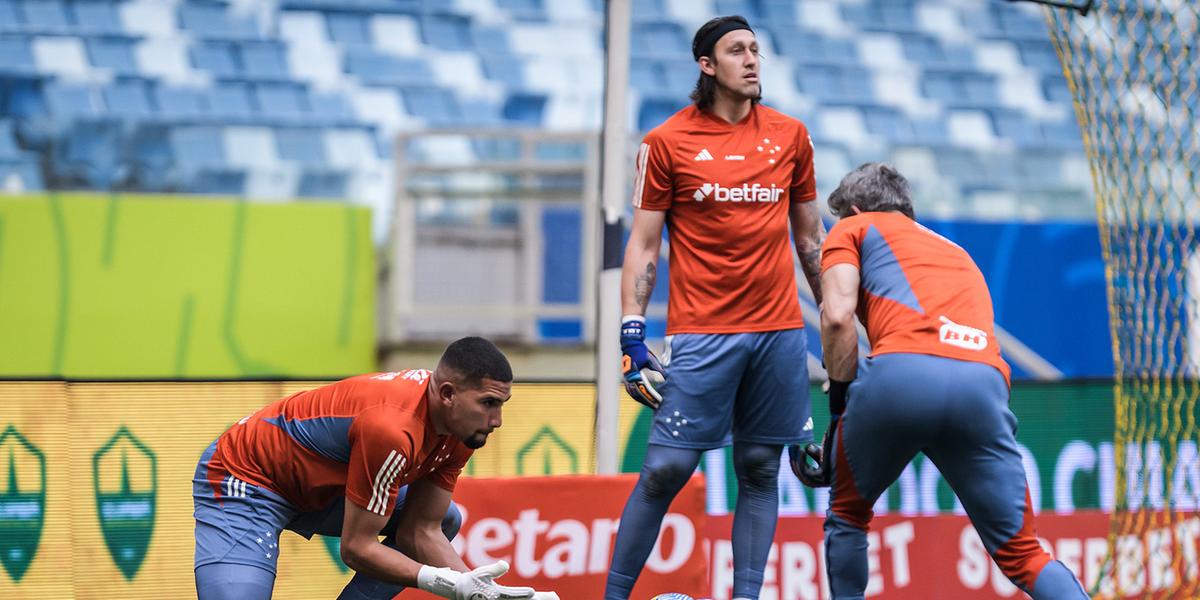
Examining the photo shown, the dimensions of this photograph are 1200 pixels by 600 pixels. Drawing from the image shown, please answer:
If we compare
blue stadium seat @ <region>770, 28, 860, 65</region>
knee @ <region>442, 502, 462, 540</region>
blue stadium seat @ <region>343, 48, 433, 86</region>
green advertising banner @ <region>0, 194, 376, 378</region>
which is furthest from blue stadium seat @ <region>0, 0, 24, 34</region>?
knee @ <region>442, 502, 462, 540</region>

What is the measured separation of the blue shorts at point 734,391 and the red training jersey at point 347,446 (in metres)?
0.67

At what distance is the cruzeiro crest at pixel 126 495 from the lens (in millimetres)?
4879

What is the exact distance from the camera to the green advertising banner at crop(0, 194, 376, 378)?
36.1ft

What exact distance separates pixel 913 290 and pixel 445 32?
1258 centimetres

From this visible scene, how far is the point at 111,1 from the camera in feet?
48.7

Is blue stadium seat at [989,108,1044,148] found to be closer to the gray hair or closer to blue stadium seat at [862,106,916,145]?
blue stadium seat at [862,106,916,145]

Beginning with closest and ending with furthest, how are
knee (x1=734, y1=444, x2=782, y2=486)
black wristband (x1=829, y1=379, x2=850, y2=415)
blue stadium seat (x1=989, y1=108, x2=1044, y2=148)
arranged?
black wristband (x1=829, y1=379, x2=850, y2=415) < knee (x1=734, y1=444, x2=782, y2=486) < blue stadium seat (x1=989, y1=108, x2=1044, y2=148)

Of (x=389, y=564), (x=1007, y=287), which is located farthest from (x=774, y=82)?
(x=389, y=564)

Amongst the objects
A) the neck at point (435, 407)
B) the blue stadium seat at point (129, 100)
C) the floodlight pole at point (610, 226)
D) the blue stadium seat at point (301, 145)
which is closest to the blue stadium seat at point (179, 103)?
the blue stadium seat at point (129, 100)

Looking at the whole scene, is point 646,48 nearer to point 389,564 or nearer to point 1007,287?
point 1007,287

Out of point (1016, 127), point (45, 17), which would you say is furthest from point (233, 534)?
point (1016, 127)

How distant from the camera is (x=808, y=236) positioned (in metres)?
4.51

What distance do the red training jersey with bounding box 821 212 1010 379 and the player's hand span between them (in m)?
1.15

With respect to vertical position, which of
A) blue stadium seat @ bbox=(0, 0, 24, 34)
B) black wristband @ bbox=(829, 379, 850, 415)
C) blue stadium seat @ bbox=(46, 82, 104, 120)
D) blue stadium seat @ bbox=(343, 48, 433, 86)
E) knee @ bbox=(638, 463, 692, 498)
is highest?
blue stadium seat @ bbox=(0, 0, 24, 34)
